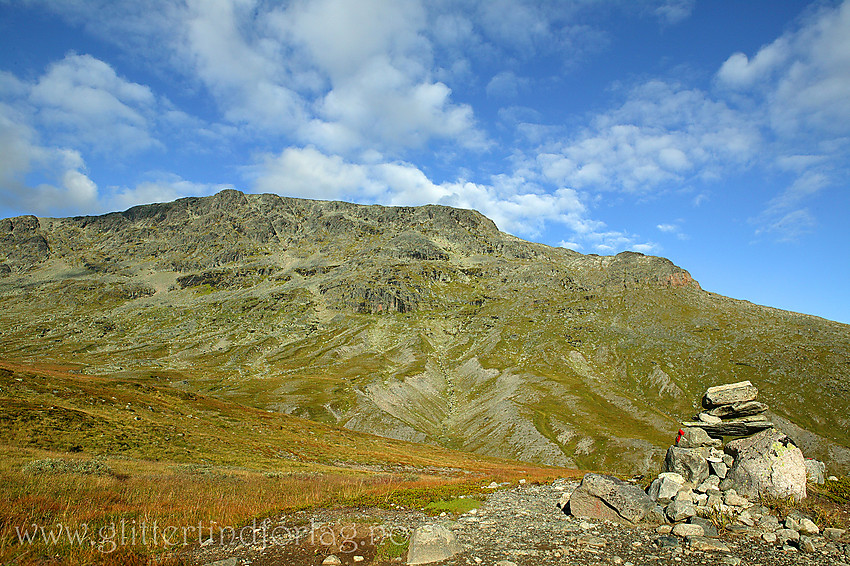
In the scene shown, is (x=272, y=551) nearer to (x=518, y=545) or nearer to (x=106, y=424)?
(x=518, y=545)

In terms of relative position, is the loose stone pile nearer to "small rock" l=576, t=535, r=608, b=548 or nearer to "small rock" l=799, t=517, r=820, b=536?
"small rock" l=799, t=517, r=820, b=536

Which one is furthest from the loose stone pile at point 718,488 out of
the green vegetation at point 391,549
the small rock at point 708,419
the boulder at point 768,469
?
the green vegetation at point 391,549

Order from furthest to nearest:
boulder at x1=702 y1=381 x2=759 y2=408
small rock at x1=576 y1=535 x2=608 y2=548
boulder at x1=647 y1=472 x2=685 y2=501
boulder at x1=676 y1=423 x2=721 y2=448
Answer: boulder at x1=702 y1=381 x2=759 y2=408 < boulder at x1=676 y1=423 x2=721 y2=448 < boulder at x1=647 y1=472 x2=685 y2=501 < small rock at x1=576 y1=535 x2=608 y2=548

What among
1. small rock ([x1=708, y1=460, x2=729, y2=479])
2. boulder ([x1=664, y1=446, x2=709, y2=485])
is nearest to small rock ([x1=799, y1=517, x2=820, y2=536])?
small rock ([x1=708, y1=460, x2=729, y2=479])

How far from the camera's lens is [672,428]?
13450 cm

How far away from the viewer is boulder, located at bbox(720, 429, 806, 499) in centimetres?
1978

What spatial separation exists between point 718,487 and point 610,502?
7.03 m

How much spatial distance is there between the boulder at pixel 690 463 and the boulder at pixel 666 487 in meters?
0.59

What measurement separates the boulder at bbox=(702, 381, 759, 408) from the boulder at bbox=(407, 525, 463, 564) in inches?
852

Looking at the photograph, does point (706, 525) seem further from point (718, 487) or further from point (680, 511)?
point (718, 487)

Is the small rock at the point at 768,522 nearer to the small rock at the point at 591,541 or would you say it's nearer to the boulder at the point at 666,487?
the boulder at the point at 666,487

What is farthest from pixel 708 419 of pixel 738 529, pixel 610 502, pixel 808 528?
pixel 610 502

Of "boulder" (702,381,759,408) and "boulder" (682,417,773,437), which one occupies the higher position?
"boulder" (702,381,759,408)

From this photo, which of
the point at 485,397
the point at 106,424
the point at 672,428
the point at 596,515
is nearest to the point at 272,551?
the point at 596,515
